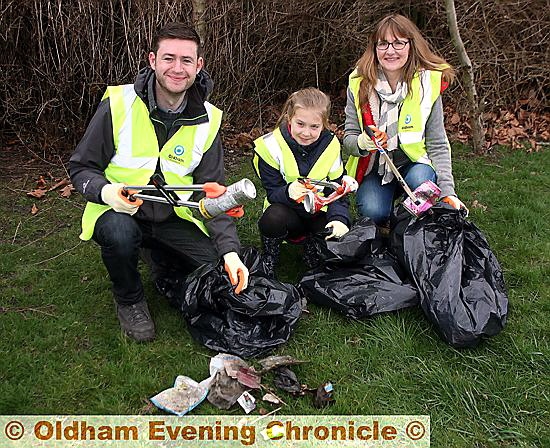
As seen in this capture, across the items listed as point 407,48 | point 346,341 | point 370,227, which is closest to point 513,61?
point 407,48

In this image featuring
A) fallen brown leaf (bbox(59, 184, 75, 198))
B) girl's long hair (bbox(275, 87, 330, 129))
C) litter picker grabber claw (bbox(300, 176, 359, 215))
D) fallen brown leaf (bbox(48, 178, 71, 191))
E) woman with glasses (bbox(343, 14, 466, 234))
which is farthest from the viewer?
fallen brown leaf (bbox(48, 178, 71, 191))

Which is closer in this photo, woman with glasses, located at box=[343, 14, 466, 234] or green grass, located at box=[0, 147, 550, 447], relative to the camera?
green grass, located at box=[0, 147, 550, 447]

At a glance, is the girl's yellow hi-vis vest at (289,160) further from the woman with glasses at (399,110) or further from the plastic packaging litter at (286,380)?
the plastic packaging litter at (286,380)

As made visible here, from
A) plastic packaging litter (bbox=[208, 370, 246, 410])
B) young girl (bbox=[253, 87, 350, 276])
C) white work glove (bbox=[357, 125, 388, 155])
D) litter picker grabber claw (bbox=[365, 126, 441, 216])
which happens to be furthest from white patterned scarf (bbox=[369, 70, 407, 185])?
plastic packaging litter (bbox=[208, 370, 246, 410])

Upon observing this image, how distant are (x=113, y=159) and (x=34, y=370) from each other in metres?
0.98

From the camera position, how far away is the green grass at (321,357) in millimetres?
2477

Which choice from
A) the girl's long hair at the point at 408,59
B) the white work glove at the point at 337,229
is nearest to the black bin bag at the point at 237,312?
the white work glove at the point at 337,229

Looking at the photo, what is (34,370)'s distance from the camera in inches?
106

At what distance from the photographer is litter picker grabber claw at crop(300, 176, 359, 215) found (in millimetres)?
3137

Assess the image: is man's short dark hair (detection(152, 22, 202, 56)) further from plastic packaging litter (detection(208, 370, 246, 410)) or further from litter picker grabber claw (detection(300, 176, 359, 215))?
plastic packaging litter (detection(208, 370, 246, 410))

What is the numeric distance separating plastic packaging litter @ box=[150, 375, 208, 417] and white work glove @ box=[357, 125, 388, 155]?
160 cm

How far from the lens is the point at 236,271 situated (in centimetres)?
278

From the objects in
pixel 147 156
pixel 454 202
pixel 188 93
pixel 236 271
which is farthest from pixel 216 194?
pixel 454 202

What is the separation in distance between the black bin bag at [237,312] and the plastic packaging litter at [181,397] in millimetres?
293
